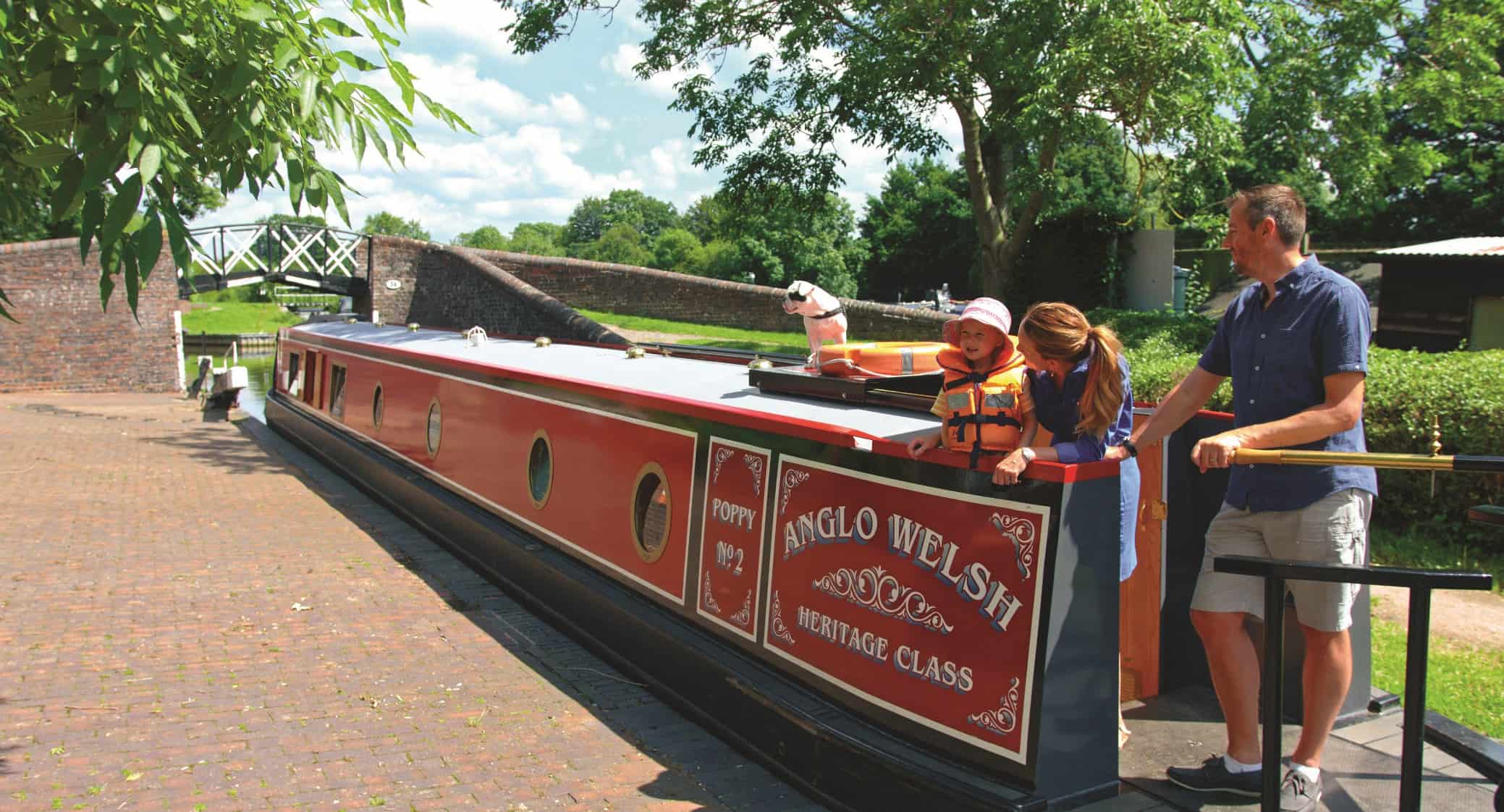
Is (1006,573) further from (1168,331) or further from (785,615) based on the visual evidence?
(1168,331)

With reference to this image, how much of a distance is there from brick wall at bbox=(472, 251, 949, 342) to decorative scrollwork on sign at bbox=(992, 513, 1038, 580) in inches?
574

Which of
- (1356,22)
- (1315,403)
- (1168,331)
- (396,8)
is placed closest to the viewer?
(1315,403)

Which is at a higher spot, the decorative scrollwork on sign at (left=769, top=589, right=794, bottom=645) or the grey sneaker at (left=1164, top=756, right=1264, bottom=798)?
the decorative scrollwork on sign at (left=769, top=589, right=794, bottom=645)

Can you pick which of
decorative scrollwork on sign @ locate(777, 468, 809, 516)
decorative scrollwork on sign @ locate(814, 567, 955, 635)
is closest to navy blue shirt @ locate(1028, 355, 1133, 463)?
decorative scrollwork on sign @ locate(814, 567, 955, 635)

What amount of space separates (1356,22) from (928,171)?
136ft

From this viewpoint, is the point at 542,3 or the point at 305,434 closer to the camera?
the point at 305,434

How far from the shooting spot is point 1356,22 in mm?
12797

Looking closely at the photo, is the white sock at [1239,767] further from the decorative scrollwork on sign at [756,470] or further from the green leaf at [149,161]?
the green leaf at [149,161]

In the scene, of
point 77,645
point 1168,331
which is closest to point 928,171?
point 1168,331

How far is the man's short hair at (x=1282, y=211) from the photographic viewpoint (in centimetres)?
304

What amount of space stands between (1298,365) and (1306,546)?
504mm

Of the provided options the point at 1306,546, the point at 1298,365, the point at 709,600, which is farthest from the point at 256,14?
the point at 1306,546

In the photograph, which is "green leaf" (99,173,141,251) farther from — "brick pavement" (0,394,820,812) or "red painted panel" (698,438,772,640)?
"red painted panel" (698,438,772,640)

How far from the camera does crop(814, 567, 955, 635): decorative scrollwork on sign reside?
3471mm
